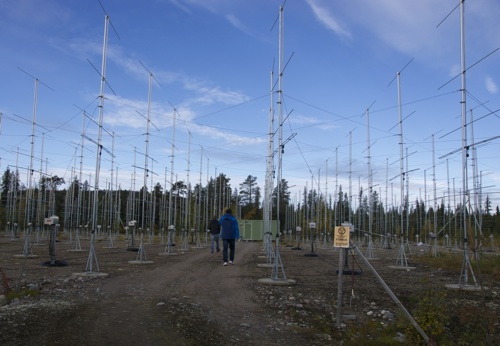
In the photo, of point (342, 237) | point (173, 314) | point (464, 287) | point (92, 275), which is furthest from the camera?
point (92, 275)

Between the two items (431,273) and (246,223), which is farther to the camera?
(246,223)

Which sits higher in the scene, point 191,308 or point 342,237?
point 342,237

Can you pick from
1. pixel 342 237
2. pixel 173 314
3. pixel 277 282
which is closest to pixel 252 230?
pixel 277 282

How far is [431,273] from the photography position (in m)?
14.7

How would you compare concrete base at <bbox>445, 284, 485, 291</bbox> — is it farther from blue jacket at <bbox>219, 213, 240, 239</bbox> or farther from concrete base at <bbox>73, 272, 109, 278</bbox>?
concrete base at <bbox>73, 272, 109, 278</bbox>

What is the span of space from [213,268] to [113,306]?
22.1 feet

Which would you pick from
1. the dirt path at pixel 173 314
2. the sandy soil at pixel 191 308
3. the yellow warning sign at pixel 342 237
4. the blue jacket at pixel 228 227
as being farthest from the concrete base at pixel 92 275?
the yellow warning sign at pixel 342 237

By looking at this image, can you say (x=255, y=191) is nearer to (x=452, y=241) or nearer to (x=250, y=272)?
(x=452, y=241)

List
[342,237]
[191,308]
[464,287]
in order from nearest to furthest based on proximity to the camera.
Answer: [342,237] → [191,308] → [464,287]

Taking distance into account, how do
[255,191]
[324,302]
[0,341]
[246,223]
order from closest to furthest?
[0,341] < [324,302] < [246,223] < [255,191]

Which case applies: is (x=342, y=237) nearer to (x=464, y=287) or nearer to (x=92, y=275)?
(x=464, y=287)

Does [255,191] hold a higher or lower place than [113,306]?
higher

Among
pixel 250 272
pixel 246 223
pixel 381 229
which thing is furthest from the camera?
pixel 246 223

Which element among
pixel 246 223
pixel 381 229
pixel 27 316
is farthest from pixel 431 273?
pixel 246 223
